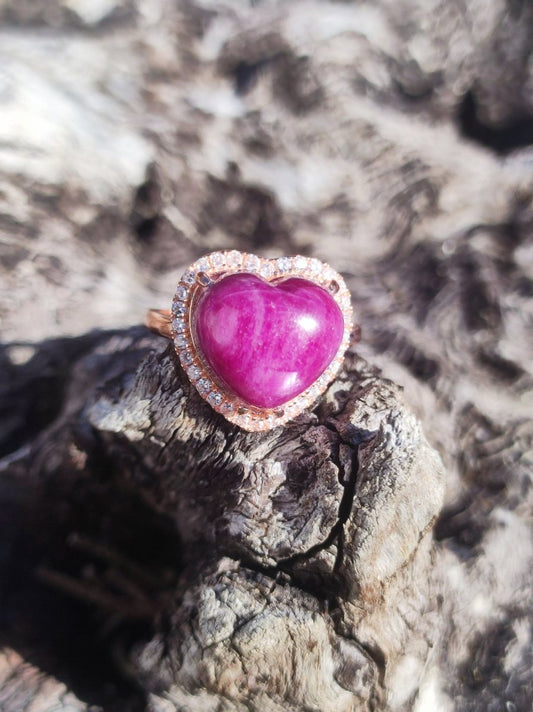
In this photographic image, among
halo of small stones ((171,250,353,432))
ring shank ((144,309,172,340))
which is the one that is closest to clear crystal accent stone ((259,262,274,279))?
halo of small stones ((171,250,353,432))

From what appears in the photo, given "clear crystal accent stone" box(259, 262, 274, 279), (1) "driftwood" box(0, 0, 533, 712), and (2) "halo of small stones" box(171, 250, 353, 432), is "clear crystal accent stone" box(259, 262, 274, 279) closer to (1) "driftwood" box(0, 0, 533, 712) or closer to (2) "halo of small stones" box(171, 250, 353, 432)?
(2) "halo of small stones" box(171, 250, 353, 432)

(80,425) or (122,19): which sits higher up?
(122,19)

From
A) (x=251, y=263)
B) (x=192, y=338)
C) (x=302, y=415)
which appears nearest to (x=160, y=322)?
(x=192, y=338)

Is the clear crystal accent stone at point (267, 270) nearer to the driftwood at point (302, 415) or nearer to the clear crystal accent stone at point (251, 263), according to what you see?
the clear crystal accent stone at point (251, 263)

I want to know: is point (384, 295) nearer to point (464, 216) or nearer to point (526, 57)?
point (464, 216)

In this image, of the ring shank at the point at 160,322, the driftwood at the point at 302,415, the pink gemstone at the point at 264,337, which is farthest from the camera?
the ring shank at the point at 160,322

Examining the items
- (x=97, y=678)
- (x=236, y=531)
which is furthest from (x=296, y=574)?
(x=97, y=678)

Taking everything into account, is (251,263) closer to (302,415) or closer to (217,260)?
(217,260)

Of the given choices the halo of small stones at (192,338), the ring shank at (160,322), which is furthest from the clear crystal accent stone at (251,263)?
the ring shank at (160,322)
